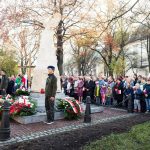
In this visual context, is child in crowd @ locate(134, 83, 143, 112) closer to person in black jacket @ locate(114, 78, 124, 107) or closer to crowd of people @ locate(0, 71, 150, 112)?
crowd of people @ locate(0, 71, 150, 112)

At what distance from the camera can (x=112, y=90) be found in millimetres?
16641

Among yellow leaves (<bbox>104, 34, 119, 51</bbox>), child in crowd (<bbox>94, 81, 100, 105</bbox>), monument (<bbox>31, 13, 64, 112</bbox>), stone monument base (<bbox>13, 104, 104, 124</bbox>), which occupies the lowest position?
stone monument base (<bbox>13, 104, 104, 124</bbox>)

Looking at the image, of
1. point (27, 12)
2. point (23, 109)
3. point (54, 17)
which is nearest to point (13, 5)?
point (27, 12)

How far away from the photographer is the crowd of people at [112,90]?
13938mm

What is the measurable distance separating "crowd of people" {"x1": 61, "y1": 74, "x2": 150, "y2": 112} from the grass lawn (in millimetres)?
5375

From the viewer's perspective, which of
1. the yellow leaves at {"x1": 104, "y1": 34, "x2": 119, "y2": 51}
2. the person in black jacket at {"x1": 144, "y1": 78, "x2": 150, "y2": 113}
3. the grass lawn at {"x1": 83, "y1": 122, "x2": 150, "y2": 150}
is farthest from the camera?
the yellow leaves at {"x1": 104, "y1": 34, "x2": 119, "y2": 51}

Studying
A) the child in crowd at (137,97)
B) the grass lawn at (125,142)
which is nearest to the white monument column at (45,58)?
the child in crowd at (137,97)

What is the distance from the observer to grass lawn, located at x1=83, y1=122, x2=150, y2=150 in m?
6.95

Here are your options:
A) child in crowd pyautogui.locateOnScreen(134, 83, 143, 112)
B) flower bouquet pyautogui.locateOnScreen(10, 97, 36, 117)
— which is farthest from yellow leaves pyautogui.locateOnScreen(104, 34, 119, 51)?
flower bouquet pyautogui.locateOnScreen(10, 97, 36, 117)

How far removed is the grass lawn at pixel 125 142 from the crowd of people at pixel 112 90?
538 cm

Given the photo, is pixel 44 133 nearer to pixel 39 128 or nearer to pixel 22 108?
pixel 39 128

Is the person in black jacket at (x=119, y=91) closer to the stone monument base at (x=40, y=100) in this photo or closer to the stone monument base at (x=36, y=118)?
the stone monument base at (x=40, y=100)

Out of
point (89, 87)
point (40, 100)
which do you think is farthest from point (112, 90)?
point (40, 100)

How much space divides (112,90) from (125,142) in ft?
30.7
